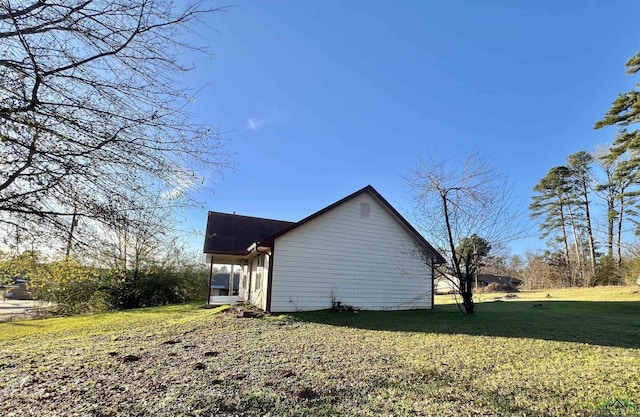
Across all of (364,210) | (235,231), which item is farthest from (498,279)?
(235,231)

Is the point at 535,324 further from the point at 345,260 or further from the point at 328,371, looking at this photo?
the point at 328,371

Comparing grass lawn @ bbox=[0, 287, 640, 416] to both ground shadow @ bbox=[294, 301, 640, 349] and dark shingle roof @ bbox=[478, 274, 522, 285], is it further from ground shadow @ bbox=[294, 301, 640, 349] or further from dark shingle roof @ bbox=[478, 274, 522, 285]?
dark shingle roof @ bbox=[478, 274, 522, 285]

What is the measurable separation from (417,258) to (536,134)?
8.76m

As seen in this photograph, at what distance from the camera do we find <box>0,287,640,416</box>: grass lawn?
3.25m

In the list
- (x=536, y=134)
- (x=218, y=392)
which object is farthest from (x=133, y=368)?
(x=536, y=134)

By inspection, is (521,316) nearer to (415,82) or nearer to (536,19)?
(415,82)

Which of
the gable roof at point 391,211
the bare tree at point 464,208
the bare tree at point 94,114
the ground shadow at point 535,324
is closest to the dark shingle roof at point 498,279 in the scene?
the ground shadow at point 535,324

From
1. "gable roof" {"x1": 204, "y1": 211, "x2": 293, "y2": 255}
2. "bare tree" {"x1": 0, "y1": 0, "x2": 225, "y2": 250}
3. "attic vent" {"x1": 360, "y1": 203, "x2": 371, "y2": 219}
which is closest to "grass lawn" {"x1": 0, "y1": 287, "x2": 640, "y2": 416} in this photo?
"bare tree" {"x1": 0, "y1": 0, "x2": 225, "y2": 250}

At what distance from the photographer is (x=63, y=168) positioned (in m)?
2.89

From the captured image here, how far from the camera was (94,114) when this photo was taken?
115 inches

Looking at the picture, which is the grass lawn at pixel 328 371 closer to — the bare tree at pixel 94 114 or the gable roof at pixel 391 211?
the bare tree at pixel 94 114

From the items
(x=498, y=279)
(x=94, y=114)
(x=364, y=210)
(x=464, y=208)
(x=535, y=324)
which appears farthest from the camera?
(x=498, y=279)

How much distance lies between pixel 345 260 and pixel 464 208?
4707 mm

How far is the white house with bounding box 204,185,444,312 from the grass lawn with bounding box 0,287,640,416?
2864 millimetres
